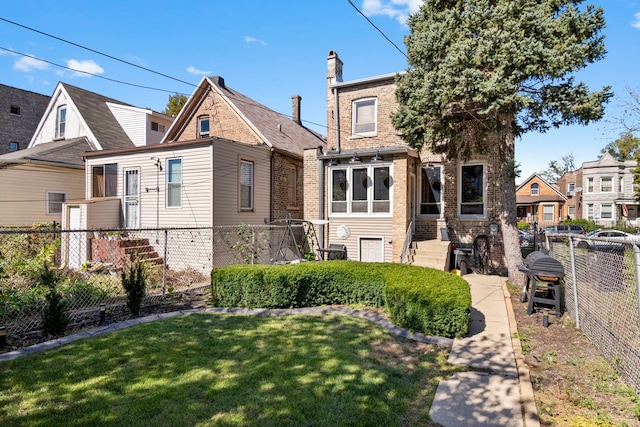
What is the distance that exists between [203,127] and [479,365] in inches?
679

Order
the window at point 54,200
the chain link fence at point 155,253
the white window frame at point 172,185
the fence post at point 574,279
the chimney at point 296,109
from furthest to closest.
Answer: the chimney at point 296,109 → the window at point 54,200 → the white window frame at point 172,185 → the chain link fence at point 155,253 → the fence post at point 574,279

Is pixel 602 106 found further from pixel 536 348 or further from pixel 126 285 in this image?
pixel 126 285

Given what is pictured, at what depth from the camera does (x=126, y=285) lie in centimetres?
699

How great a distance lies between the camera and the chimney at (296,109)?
23.6m

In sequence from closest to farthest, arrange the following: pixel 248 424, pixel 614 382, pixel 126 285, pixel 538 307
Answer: pixel 248 424, pixel 614 382, pixel 126 285, pixel 538 307

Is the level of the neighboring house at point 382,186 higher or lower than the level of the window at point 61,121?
lower

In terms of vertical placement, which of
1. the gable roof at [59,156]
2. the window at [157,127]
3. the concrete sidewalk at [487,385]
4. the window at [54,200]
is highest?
the window at [157,127]

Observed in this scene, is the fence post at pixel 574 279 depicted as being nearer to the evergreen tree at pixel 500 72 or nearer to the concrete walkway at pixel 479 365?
the concrete walkway at pixel 479 365

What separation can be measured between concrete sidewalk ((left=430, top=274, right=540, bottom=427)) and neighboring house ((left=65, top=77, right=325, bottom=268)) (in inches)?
369

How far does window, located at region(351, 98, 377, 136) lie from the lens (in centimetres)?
1498

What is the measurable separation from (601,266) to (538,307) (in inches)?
93.0

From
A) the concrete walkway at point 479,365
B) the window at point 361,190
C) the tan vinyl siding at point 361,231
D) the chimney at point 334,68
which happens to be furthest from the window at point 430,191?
the concrete walkway at point 479,365

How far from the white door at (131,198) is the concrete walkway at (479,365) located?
8.47 meters

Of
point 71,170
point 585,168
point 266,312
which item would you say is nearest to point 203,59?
point 71,170
